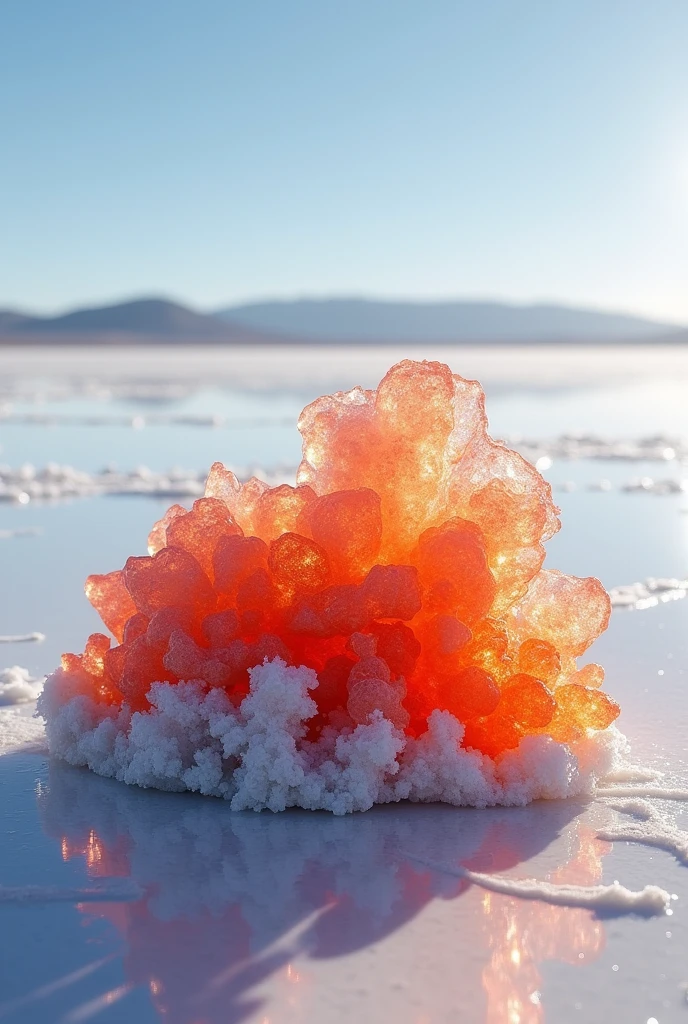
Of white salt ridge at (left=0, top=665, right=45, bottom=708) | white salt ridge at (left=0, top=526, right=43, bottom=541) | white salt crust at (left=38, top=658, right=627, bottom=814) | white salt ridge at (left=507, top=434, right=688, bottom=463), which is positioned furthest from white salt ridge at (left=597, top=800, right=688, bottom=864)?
white salt ridge at (left=507, top=434, right=688, bottom=463)

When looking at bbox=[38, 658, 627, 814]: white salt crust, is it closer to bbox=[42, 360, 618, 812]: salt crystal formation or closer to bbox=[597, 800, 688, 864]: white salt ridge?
bbox=[42, 360, 618, 812]: salt crystal formation

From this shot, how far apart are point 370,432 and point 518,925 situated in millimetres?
1751

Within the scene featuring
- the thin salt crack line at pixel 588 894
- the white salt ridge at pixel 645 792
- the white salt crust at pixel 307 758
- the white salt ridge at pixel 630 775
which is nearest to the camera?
the thin salt crack line at pixel 588 894

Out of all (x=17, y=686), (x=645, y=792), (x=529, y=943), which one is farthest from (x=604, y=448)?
(x=529, y=943)

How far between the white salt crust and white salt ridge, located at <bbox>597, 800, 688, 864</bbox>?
22 cm

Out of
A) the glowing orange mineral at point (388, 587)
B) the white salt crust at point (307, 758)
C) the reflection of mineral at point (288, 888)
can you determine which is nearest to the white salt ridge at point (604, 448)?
the glowing orange mineral at point (388, 587)

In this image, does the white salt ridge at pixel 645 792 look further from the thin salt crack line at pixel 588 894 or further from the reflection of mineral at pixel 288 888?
the thin salt crack line at pixel 588 894

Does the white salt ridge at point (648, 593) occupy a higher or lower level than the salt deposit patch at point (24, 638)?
higher

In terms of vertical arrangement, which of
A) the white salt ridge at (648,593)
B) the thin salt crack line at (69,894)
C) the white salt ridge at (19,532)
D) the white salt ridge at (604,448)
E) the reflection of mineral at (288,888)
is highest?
the white salt ridge at (604,448)

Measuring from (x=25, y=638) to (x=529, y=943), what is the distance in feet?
11.1

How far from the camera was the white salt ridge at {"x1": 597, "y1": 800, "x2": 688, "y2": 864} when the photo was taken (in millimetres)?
3504

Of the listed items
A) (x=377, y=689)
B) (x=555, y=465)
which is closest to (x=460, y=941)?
(x=377, y=689)

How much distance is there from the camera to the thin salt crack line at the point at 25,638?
572cm

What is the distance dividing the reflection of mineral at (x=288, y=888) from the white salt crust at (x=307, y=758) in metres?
0.06
